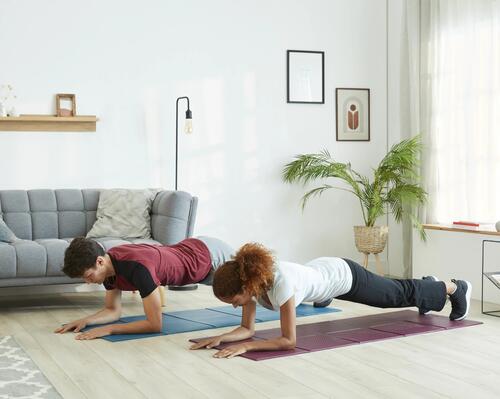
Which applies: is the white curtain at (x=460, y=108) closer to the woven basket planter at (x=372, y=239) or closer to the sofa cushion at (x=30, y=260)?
the woven basket planter at (x=372, y=239)

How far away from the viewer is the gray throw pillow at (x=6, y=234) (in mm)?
5246

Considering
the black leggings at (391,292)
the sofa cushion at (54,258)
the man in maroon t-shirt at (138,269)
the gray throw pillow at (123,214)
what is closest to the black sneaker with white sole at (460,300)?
the black leggings at (391,292)

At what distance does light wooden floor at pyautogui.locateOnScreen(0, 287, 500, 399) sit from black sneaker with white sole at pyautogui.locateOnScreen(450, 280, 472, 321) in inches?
5.8

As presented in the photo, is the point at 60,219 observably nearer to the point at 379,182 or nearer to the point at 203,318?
the point at 203,318

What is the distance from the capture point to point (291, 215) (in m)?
7.05

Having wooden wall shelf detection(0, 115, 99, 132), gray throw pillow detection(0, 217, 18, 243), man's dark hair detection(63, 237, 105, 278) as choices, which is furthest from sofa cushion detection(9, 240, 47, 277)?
wooden wall shelf detection(0, 115, 99, 132)

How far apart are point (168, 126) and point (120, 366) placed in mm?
3338

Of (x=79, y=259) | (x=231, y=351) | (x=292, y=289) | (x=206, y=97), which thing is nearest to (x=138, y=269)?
(x=79, y=259)

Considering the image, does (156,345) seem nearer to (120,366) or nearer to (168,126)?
(120,366)

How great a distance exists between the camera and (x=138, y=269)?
4047mm

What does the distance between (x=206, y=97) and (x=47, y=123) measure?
1.40m

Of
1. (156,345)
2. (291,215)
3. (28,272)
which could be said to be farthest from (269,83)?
(156,345)

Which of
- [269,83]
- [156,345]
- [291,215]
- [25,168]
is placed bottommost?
[156,345]

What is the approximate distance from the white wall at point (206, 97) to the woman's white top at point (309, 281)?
8.95 ft
